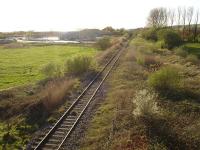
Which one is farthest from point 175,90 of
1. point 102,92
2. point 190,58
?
point 190,58

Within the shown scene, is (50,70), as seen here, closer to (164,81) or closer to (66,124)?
(164,81)

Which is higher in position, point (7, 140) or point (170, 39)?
point (170, 39)

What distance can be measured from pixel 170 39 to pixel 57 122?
196 feet

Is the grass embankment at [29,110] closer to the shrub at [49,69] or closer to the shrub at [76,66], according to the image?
the shrub at [76,66]

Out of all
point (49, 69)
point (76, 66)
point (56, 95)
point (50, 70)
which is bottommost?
point (56, 95)

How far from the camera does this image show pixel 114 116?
1805 centimetres

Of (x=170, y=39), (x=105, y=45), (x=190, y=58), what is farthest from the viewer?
(x=105, y=45)

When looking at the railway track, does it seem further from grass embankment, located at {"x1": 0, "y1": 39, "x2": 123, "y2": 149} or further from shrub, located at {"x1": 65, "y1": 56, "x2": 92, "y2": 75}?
shrub, located at {"x1": 65, "y1": 56, "x2": 92, "y2": 75}

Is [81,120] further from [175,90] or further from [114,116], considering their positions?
[175,90]

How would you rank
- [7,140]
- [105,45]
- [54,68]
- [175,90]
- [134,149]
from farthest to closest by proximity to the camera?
[105,45]
[54,68]
[175,90]
[7,140]
[134,149]

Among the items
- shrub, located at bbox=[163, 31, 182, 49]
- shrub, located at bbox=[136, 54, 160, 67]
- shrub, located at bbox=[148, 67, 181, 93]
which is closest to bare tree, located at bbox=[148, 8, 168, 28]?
shrub, located at bbox=[163, 31, 182, 49]

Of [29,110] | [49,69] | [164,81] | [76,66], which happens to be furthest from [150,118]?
[49,69]

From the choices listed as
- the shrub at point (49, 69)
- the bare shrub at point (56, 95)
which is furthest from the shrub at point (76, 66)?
the bare shrub at point (56, 95)

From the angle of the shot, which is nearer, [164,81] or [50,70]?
[164,81]
